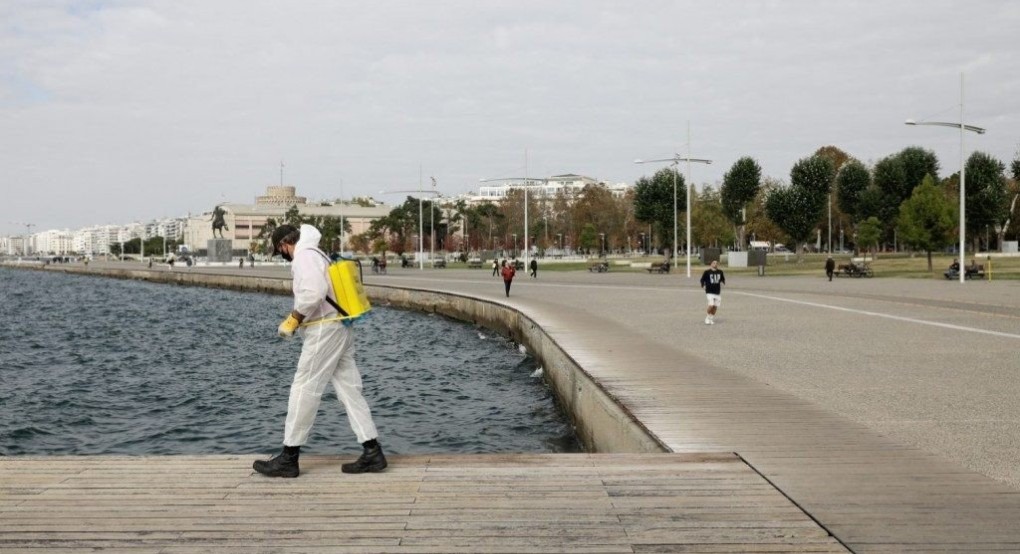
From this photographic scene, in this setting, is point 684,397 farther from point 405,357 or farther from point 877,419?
point 405,357

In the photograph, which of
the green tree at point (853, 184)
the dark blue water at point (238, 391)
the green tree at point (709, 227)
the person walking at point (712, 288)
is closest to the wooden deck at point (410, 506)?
the dark blue water at point (238, 391)

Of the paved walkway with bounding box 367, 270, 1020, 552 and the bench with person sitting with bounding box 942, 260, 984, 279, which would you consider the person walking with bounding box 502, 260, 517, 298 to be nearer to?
the paved walkway with bounding box 367, 270, 1020, 552

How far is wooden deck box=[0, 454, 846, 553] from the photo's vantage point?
516cm

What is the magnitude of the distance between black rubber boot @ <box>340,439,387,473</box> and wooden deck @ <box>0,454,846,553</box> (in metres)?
0.12

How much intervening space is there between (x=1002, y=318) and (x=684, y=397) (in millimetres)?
15219

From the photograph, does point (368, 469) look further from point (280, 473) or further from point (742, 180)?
point (742, 180)

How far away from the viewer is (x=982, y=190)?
6869 centimetres

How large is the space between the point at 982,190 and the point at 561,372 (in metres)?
64.2

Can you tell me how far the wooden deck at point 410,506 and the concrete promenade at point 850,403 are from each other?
1.64ft

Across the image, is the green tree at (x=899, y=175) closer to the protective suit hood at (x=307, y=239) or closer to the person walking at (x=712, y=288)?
the person walking at (x=712, y=288)

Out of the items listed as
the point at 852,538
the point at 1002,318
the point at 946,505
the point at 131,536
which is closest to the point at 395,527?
the point at 131,536

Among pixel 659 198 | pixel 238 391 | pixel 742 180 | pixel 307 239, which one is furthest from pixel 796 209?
pixel 307 239

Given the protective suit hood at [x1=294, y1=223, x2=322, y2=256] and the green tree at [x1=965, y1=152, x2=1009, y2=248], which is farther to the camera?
the green tree at [x1=965, y1=152, x2=1009, y2=248]

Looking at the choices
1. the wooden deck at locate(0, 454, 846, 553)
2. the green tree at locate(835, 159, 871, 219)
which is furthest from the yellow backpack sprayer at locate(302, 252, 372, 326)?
the green tree at locate(835, 159, 871, 219)
